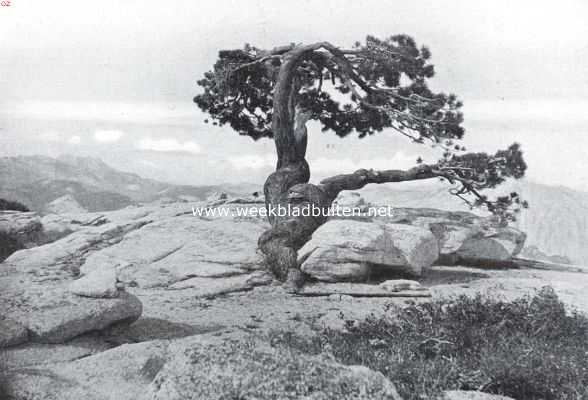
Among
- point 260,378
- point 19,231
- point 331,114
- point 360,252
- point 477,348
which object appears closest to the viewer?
point 260,378

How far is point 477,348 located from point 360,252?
3812 mm

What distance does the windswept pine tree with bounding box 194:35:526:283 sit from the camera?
375 inches

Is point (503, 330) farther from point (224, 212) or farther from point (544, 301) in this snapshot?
point (224, 212)

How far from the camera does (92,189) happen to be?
23.3 m

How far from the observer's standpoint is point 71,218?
42.8ft

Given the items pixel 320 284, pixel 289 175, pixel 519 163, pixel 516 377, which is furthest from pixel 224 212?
pixel 516 377

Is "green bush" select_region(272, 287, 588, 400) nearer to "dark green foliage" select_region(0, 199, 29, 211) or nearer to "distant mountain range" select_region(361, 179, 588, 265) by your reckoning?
"distant mountain range" select_region(361, 179, 588, 265)

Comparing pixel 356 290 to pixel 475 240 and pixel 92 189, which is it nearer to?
pixel 475 240

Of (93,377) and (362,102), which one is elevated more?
(362,102)

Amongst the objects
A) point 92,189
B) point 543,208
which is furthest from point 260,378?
point 92,189

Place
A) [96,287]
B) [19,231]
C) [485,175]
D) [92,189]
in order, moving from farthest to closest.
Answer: [92,189] → [19,231] → [485,175] → [96,287]

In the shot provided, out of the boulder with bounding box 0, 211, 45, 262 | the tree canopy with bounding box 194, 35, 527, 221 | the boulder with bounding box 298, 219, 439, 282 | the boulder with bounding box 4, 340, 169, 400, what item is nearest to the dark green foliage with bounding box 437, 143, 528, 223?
the tree canopy with bounding box 194, 35, 527, 221

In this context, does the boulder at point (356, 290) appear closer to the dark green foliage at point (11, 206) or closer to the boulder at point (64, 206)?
the dark green foliage at point (11, 206)

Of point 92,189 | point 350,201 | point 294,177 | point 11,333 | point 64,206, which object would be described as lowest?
point 64,206
